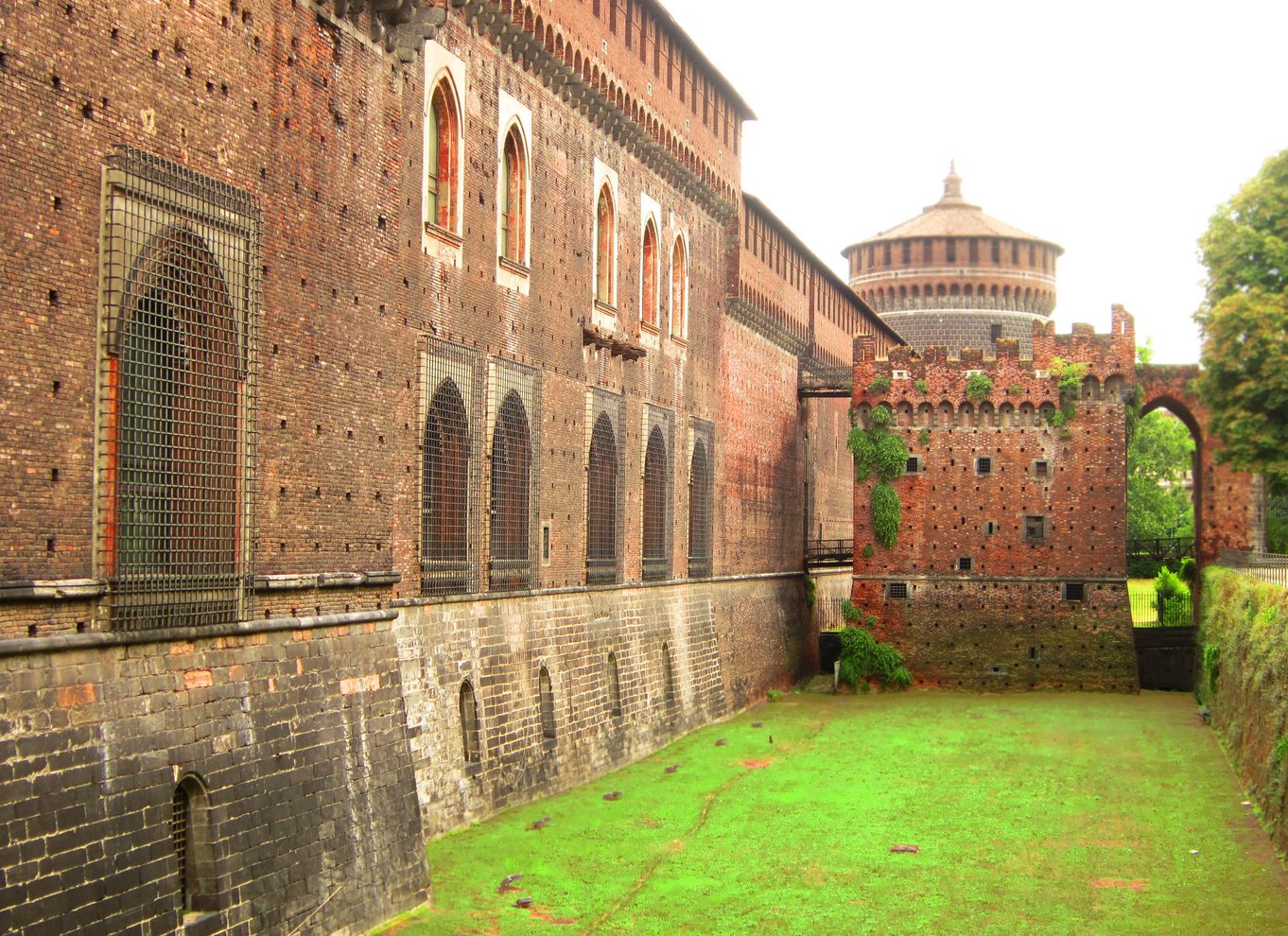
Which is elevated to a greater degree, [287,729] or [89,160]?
[89,160]

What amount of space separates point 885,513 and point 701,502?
7520mm

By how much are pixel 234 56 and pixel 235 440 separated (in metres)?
3.33

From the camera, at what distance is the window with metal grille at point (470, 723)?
18859 mm

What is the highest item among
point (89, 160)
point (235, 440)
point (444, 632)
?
point (89, 160)

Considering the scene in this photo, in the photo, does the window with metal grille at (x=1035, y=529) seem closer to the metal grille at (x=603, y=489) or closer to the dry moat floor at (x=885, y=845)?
the dry moat floor at (x=885, y=845)

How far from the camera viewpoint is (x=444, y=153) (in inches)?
760

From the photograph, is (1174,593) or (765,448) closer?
(765,448)

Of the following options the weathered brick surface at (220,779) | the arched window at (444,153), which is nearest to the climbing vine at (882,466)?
the arched window at (444,153)

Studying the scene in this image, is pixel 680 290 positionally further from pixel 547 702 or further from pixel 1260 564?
pixel 1260 564

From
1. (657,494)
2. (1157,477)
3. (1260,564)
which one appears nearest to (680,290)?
(657,494)

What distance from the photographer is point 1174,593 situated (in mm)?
39219

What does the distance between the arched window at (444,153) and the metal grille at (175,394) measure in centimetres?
562

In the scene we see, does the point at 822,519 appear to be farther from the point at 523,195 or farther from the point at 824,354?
the point at 523,195

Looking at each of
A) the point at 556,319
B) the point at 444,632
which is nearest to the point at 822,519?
the point at 556,319
